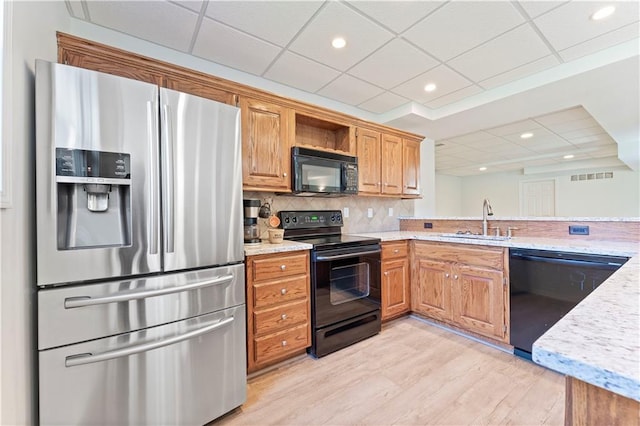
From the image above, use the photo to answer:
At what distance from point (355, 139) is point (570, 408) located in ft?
9.12

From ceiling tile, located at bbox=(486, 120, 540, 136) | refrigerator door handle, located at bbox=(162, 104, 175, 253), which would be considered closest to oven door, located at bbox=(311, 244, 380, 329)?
refrigerator door handle, located at bbox=(162, 104, 175, 253)

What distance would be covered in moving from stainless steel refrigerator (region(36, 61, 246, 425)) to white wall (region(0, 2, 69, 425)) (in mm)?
Result: 50

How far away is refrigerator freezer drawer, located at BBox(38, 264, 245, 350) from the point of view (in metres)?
1.18

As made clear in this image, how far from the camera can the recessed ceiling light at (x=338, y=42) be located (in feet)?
6.99

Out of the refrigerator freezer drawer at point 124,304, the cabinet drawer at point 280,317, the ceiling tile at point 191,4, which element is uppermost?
the ceiling tile at point 191,4

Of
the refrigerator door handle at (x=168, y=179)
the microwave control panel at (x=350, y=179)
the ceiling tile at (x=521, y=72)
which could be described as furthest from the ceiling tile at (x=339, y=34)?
the ceiling tile at (x=521, y=72)

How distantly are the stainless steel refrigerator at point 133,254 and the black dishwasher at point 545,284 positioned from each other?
2183mm

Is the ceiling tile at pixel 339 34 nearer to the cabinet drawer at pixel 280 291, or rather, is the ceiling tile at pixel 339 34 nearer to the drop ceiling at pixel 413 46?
the drop ceiling at pixel 413 46

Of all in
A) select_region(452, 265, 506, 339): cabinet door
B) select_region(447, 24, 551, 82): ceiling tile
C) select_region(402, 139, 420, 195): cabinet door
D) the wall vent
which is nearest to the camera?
select_region(447, 24, 551, 82): ceiling tile

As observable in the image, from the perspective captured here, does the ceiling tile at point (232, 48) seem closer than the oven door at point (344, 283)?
Yes

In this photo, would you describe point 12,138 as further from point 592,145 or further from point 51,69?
point 592,145

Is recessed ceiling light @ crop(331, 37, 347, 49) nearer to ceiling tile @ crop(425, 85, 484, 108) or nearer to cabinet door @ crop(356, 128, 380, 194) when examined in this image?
cabinet door @ crop(356, 128, 380, 194)

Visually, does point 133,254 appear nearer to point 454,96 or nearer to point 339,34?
point 339,34

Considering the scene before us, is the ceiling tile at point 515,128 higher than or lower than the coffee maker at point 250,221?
higher
